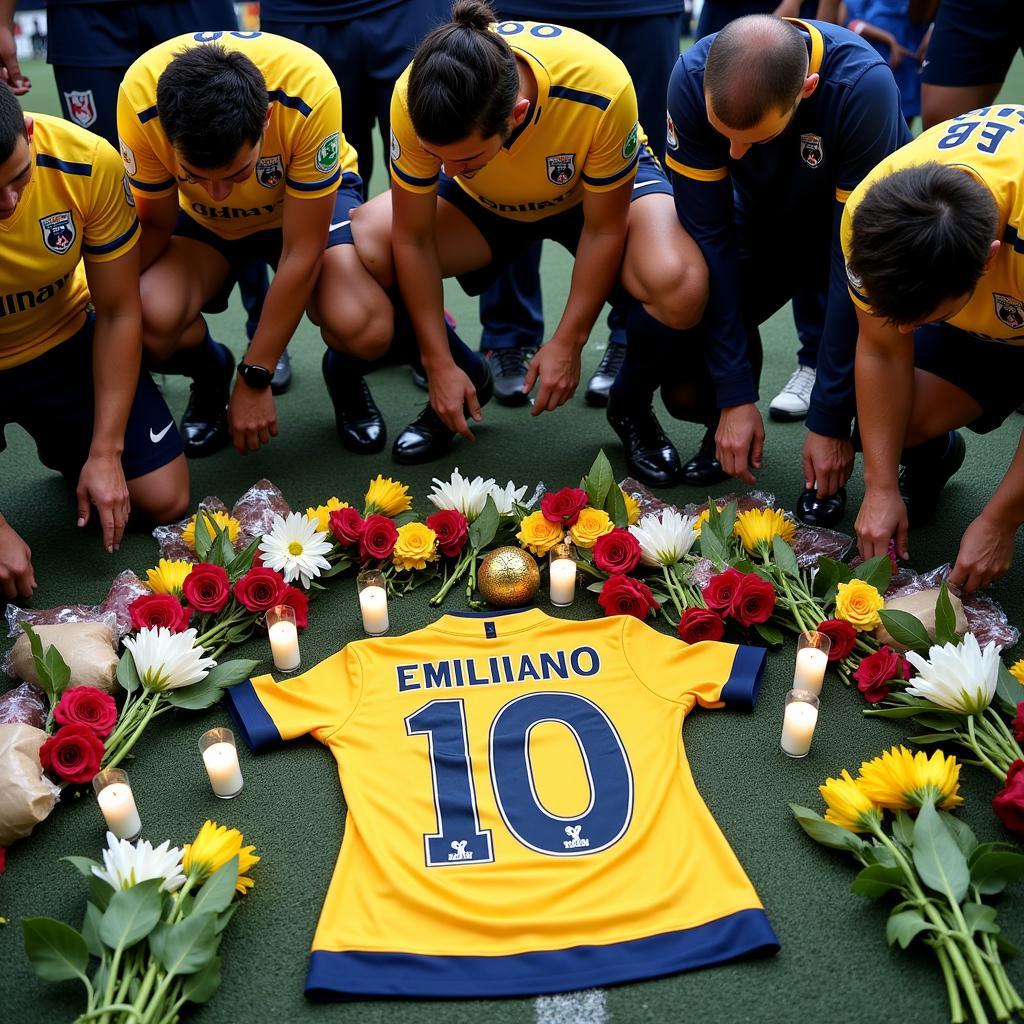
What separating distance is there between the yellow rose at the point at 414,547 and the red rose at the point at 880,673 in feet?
3.81

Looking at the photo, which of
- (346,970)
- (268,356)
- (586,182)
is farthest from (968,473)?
(346,970)

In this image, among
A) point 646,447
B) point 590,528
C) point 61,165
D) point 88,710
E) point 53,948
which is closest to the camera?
point 53,948

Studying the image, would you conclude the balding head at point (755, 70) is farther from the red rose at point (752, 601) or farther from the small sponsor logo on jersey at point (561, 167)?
the red rose at point (752, 601)

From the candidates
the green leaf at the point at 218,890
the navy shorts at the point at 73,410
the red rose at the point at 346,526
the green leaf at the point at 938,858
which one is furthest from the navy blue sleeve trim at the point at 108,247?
the green leaf at the point at 938,858

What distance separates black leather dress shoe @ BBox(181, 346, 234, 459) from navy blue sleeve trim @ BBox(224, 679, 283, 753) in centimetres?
140

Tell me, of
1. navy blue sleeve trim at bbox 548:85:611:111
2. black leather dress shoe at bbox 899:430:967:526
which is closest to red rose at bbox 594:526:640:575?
black leather dress shoe at bbox 899:430:967:526

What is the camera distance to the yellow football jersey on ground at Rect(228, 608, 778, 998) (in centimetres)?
177

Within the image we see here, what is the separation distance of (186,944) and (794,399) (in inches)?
108

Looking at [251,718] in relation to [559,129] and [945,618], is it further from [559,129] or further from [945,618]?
[559,129]

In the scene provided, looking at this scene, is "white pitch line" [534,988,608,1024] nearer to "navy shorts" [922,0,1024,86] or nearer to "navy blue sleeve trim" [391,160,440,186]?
"navy blue sleeve trim" [391,160,440,186]

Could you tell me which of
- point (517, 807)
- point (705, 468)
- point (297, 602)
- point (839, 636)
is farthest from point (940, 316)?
point (297, 602)

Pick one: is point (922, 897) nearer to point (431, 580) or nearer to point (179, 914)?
point (179, 914)

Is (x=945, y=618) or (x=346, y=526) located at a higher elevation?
(x=945, y=618)

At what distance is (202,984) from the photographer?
1.68 metres
